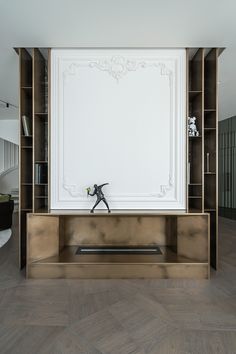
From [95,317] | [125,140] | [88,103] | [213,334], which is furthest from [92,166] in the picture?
[213,334]

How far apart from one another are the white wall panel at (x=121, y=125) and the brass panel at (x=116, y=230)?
0.49 metres

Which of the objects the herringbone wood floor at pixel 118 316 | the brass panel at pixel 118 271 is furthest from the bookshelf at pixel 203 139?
the herringbone wood floor at pixel 118 316

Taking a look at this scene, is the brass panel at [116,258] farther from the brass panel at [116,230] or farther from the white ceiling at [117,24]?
the white ceiling at [117,24]

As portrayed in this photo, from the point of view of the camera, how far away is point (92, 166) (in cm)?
320

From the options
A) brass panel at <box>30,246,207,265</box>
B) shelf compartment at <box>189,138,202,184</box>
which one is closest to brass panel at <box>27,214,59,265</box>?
brass panel at <box>30,246,207,265</box>

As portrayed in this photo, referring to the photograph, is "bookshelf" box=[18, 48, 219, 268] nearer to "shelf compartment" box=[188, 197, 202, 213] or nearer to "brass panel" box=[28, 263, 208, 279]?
"shelf compartment" box=[188, 197, 202, 213]

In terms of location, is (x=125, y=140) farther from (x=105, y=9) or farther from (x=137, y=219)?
(x=105, y=9)

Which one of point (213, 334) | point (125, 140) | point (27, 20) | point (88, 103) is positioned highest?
point (27, 20)

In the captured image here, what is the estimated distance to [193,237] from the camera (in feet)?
10.2

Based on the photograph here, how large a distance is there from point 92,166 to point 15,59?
2018mm

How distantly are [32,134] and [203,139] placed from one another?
2353 millimetres

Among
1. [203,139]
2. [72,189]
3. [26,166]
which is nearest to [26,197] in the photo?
[26,166]

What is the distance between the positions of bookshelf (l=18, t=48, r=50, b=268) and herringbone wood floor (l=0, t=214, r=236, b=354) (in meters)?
0.94

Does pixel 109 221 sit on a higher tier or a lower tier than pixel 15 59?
lower
